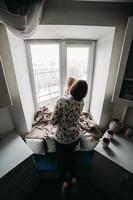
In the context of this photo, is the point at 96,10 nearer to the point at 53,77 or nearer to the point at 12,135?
the point at 53,77

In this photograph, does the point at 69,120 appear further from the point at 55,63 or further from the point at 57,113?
the point at 55,63

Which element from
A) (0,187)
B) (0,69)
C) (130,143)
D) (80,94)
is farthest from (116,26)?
(0,187)

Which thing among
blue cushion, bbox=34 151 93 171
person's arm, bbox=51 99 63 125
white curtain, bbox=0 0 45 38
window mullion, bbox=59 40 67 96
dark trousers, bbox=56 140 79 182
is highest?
white curtain, bbox=0 0 45 38

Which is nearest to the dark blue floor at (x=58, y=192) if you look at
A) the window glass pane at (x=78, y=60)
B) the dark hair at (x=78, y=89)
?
the dark hair at (x=78, y=89)

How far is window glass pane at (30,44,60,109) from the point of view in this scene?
157 centimetres

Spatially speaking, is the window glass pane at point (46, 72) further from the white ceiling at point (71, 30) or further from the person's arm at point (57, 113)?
the person's arm at point (57, 113)

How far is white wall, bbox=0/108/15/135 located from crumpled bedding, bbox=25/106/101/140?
262 mm

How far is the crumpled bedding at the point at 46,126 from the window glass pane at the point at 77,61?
719mm

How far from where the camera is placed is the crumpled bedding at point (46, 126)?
1465mm

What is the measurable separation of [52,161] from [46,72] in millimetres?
1307

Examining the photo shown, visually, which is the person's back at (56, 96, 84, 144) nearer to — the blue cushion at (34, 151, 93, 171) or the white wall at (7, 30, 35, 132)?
the blue cushion at (34, 151, 93, 171)

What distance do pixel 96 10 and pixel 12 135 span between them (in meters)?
1.62

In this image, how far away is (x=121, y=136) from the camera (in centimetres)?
133

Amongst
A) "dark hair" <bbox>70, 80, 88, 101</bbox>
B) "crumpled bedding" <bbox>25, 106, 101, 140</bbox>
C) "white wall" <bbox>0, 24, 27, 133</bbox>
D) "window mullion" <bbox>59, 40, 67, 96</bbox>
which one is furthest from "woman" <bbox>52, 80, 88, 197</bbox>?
"window mullion" <bbox>59, 40, 67, 96</bbox>
